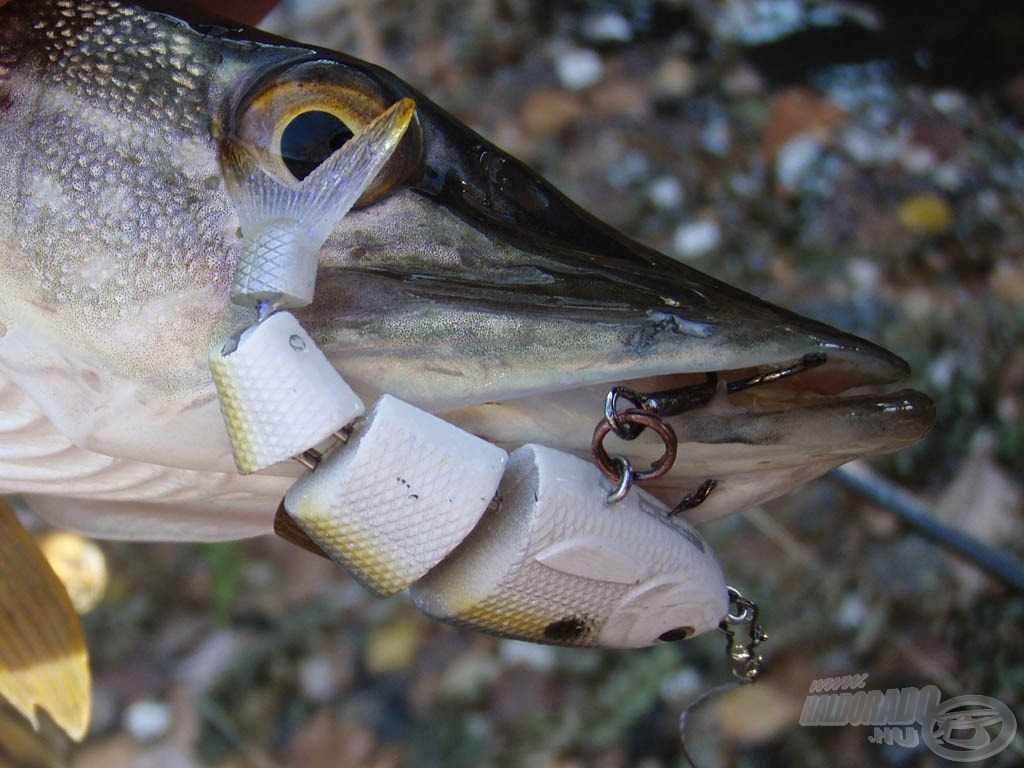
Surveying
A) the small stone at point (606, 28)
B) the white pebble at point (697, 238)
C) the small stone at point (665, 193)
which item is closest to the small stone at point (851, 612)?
the white pebble at point (697, 238)

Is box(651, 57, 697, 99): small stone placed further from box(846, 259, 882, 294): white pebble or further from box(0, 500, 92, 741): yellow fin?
box(0, 500, 92, 741): yellow fin

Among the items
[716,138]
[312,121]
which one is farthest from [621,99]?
[312,121]

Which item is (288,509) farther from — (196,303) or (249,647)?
(249,647)

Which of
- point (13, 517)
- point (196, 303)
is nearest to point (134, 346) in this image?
point (196, 303)

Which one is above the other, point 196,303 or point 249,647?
point 196,303

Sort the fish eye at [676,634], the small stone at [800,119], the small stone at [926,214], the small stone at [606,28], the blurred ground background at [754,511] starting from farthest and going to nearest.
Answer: the small stone at [606,28] → the small stone at [800,119] → the small stone at [926,214] → the blurred ground background at [754,511] → the fish eye at [676,634]

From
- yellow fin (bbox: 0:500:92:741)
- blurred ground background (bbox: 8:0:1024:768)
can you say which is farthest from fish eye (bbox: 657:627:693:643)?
blurred ground background (bbox: 8:0:1024:768)

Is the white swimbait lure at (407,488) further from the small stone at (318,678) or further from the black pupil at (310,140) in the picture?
the small stone at (318,678)
